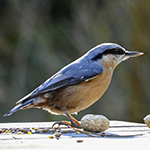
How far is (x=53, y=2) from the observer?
6.88m

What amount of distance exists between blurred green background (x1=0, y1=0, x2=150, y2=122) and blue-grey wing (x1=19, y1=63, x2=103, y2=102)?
3837 millimetres

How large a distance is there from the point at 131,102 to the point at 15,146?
5238mm

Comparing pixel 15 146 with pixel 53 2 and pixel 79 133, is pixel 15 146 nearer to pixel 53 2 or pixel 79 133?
pixel 79 133

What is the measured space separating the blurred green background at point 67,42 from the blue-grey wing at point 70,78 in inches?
151

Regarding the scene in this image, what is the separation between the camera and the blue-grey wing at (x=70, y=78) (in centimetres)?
267

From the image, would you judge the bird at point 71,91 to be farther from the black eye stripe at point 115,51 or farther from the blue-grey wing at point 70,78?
the black eye stripe at point 115,51

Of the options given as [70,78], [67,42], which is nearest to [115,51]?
[70,78]

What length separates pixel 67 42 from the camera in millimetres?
6785

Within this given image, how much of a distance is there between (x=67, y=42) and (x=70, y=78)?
4136 millimetres

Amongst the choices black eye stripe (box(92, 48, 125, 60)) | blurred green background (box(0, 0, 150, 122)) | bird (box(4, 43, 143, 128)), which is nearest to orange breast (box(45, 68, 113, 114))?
bird (box(4, 43, 143, 128))

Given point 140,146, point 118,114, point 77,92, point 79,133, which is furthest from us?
point 118,114

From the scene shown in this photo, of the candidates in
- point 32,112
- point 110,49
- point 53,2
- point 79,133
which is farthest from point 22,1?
point 79,133

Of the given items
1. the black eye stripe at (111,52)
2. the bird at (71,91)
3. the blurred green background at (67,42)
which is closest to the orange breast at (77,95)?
the bird at (71,91)

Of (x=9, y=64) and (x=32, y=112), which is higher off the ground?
(x=9, y=64)
